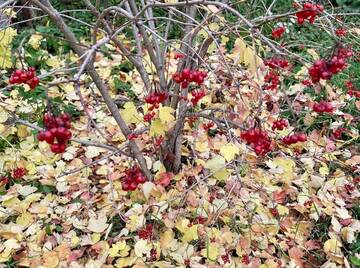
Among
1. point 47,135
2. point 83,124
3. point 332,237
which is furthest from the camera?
point 83,124

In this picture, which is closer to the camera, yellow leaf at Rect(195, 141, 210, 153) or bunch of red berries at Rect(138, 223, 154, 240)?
bunch of red berries at Rect(138, 223, 154, 240)

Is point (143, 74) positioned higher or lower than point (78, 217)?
higher

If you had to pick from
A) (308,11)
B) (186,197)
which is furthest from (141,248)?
(308,11)

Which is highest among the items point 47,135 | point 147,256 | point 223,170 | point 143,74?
point 47,135

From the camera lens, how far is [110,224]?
2.25 m

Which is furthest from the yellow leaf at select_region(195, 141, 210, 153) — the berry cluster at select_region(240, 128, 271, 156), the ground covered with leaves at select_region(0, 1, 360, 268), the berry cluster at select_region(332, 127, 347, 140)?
the berry cluster at select_region(240, 128, 271, 156)

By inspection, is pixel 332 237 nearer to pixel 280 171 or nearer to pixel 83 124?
pixel 280 171

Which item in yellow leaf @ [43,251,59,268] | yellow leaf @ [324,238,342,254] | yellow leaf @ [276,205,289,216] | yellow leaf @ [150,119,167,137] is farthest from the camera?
yellow leaf @ [276,205,289,216]

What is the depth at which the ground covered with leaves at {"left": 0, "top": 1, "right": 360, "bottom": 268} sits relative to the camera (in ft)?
6.96

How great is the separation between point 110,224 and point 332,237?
101cm

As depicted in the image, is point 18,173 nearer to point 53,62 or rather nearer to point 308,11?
point 53,62

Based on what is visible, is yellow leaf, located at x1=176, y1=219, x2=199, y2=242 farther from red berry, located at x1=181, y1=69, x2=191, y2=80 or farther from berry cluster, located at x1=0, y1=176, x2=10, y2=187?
berry cluster, located at x1=0, y1=176, x2=10, y2=187

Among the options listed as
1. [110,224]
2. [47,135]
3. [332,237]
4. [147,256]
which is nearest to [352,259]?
[332,237]

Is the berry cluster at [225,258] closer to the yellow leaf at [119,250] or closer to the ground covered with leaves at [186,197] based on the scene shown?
the ground covered with leaves at [186,197]
